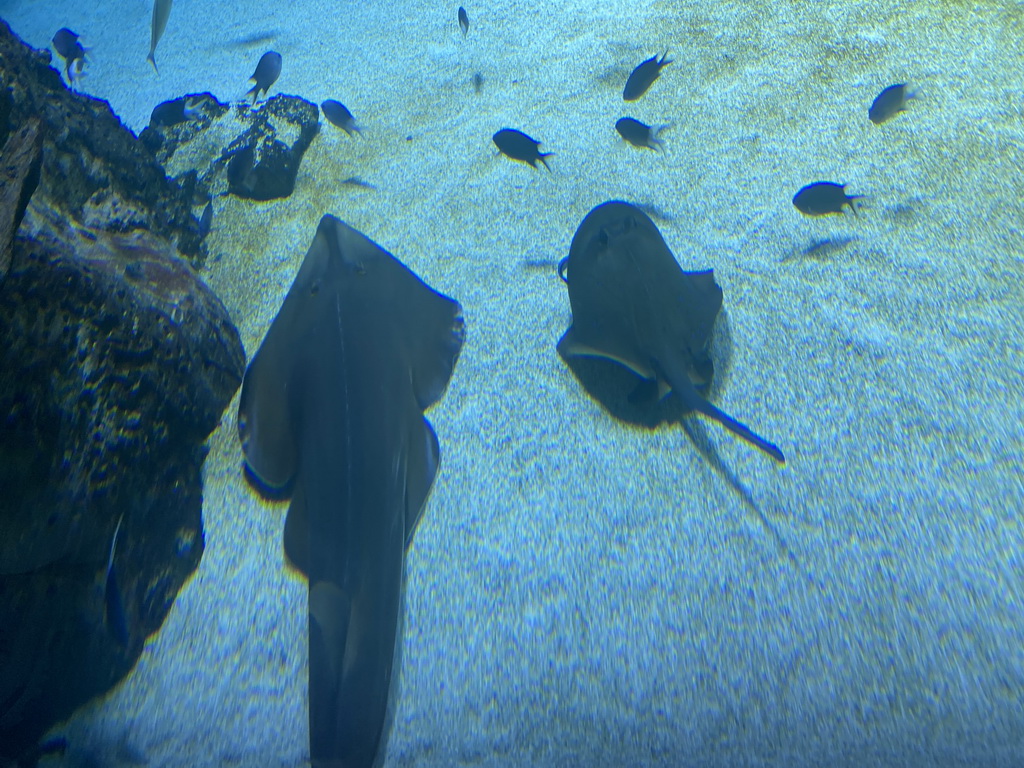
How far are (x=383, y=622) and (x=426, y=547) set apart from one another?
1.80 ft

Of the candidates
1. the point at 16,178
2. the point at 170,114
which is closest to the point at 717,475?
the point at 16,178

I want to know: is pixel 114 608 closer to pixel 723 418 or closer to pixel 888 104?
pixel 723 418

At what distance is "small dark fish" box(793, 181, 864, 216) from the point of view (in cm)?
353

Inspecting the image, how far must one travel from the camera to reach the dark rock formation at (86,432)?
205 cm

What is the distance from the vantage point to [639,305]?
2.82m

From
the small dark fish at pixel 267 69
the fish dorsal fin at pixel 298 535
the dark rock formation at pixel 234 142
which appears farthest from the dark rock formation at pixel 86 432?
the small dark fish at pixel 267 69

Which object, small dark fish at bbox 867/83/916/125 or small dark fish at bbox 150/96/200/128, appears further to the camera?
small dark fish at bbox 150/96/200/128

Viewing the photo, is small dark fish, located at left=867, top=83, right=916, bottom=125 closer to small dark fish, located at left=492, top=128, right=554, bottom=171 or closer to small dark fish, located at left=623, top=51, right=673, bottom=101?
small dark fish, located at left=623, top=51, right=673, bottom=101

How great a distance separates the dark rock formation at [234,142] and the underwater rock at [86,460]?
2.14 m

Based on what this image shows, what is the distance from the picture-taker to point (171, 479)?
8.97ft

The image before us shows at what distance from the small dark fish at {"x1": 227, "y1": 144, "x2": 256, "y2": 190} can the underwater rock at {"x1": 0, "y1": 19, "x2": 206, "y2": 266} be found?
0.54m

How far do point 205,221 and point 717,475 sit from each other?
4.99 meters

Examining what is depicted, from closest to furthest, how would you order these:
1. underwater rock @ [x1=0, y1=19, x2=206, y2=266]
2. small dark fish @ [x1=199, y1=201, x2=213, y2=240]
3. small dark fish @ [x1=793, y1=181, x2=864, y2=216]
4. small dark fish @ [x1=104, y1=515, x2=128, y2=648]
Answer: small dark fish @ [x1=104, y1=515, x2=128, y2=648]
underwater rock @ [x1=0, y1=19, x2=206, y2=266]
small dark fish @ [x1=793, y1=181, x2=864, y2=216]
small dark fish @ [x1=199, y1=201, x2=213, y2=240]

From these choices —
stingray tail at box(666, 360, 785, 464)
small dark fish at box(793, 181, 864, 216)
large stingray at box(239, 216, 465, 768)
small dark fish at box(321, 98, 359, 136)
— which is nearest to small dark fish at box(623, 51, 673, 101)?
small dark fish at box(793, 181, 864, 216)
